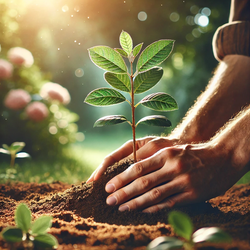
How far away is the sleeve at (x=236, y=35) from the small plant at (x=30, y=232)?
1.41 meters

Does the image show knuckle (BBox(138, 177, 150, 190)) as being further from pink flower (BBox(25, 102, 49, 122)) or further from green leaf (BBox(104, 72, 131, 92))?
pink flower (BBox(25, 102, 49, 122))

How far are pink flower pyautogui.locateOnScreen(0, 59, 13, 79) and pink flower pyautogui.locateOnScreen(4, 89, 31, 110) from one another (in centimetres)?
17

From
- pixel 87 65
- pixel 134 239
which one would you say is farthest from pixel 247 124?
pixel 87 65

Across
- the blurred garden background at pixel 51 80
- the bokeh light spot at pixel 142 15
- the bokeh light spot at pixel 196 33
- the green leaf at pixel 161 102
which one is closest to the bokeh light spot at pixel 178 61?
the bokeh light spot at pixel 196 33

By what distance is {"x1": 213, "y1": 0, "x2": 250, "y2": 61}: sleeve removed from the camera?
140cm

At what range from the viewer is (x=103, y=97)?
89 centimetres

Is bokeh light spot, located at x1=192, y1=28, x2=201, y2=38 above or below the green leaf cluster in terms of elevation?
above

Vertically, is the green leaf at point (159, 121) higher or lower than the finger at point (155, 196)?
higher

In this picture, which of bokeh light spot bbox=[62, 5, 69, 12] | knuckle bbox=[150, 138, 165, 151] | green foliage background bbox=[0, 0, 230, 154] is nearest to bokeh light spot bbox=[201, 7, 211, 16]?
green foliage background bbox=[0, 0, 230, 154]

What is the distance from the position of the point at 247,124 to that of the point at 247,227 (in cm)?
42

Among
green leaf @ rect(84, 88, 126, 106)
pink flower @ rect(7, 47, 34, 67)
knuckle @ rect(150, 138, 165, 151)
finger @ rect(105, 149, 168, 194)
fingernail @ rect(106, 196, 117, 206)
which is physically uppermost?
pink flower @ rect(7, 47, 34, 67)

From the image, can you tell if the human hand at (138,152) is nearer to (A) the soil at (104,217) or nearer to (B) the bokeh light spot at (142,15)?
(A) the soil at (104,217)

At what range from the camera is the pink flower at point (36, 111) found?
2.62 m

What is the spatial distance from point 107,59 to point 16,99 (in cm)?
202
